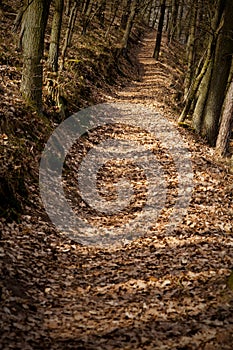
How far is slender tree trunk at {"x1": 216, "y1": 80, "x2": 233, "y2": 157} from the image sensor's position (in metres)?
12.6

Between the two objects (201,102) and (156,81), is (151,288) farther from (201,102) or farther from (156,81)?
(156,81)

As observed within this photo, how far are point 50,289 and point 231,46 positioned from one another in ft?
37.9

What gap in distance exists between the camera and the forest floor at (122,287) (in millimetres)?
4539

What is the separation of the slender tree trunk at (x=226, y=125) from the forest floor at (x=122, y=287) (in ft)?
14.6

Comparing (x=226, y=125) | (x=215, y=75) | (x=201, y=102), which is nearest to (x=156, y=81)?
(x=201, y=102)

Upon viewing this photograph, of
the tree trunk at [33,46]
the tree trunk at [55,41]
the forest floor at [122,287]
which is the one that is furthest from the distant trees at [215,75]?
the tree trunk at [33,46]

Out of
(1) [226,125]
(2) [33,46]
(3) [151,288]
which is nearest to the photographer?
(3) [151,288]

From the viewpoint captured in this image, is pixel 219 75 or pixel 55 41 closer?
pixel 55 41

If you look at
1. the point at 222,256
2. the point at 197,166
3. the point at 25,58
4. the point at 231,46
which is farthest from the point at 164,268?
the point at 231,46

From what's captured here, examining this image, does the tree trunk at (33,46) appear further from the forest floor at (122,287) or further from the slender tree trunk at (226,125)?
the slender tree trunk at (226,125)

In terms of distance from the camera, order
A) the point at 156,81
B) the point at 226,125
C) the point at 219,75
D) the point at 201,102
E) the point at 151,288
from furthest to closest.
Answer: the point at 156,81 → the point at 201,102 → the point at 219,75 → the point at 226,125 → the point at 151,288

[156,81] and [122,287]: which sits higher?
[122,287]

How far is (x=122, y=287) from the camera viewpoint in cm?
597

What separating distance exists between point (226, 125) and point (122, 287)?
28.2 feet
